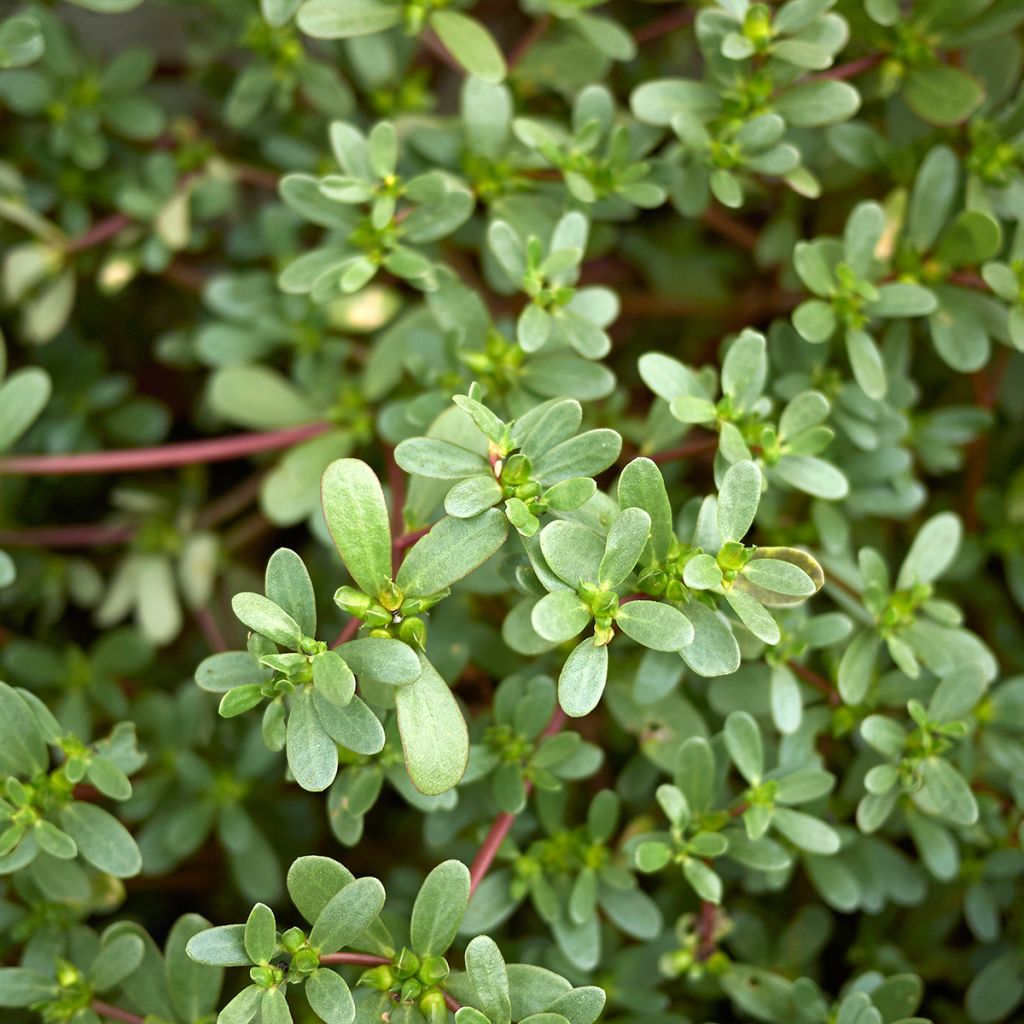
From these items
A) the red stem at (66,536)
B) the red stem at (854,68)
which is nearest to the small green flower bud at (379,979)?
the red stem at (66,536)

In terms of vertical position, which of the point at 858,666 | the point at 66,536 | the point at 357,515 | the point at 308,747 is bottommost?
the point at 66,536

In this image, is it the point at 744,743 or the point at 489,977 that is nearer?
the point at 489,977

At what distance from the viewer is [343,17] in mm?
1167

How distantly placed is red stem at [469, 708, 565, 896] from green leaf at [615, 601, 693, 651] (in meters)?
0.27

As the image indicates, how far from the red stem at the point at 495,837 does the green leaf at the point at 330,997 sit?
157 millimetres

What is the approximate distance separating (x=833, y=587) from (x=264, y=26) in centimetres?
94

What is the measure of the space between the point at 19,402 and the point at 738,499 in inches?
31.9

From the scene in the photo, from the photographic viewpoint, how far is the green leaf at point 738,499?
36.7 inches

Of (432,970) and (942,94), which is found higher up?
(942,94)

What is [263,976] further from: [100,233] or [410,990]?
[100,233]

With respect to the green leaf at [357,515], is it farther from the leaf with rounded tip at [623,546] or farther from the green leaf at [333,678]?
the leaf with rounded tip at [623,546]

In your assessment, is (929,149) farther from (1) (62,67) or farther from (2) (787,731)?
(1) (62,67)

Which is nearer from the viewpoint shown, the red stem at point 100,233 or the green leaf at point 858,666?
the green leaf at point 858,666

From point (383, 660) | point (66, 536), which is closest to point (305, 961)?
point (383, 660)
